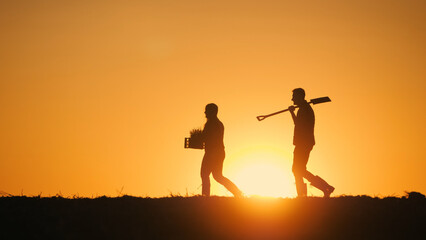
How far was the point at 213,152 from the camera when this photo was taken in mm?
13805

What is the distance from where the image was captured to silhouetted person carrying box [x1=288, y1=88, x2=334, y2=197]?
44.0 ft

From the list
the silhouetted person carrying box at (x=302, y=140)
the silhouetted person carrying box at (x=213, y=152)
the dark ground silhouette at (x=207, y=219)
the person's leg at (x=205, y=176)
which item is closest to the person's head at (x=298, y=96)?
the silhouetted person carrying box at (x=302, y=140)

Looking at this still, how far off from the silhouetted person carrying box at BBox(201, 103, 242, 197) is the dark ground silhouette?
6.27 ft

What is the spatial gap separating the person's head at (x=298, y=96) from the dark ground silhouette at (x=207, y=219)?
2.59 m

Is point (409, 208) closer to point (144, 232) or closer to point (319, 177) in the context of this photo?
point (319, 177)

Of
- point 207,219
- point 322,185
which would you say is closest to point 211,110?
point 322,185

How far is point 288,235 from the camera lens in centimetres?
995

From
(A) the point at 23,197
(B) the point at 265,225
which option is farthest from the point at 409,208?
(A) the point at 23,197

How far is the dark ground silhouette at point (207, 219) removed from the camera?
32.1 ft

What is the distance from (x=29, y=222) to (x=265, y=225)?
389cm

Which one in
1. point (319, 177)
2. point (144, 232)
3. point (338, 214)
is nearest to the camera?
point (144, 232)

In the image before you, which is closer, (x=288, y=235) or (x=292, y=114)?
(x=288, y=235)

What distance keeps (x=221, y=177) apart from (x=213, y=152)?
1.91 ft

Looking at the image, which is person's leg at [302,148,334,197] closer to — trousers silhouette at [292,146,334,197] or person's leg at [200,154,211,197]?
trousers silhouette at [292,146,334,197]
